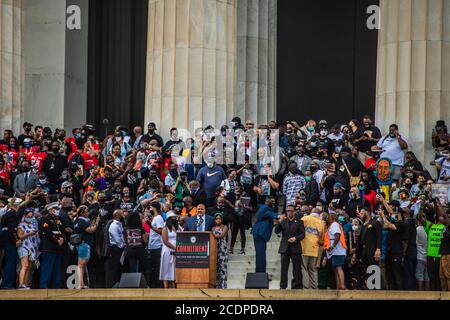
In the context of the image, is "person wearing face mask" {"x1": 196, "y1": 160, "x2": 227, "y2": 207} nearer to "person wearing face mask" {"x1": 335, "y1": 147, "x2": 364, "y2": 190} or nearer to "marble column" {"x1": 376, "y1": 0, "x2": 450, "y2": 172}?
"person wearing face mask" {"x1": 335, "y1": 147, "x2": 364, "y2": 190}

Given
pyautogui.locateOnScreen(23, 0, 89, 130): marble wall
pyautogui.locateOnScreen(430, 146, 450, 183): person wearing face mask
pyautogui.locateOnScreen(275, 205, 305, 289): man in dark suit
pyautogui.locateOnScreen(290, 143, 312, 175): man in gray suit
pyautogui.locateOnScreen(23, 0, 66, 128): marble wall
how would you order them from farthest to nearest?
pyautogui.locateOnScreen(23, 0, 66, 128): marble wall → pyautogui.locateOnScreen(23, 0, 89, 130): marble wall → pyautogui.locateOnScreen(290, 143, 312, 175): man in gray suit → pyautogui.locateOnScreen(430, 146, 450, 183): person wearing face mask → pyautogui.locateOnScreen(275, 205, 305, 289): man in dark suit

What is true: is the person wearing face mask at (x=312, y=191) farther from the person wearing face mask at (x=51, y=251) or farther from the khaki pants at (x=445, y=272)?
the person wearing face mask at (x=51, y=251)

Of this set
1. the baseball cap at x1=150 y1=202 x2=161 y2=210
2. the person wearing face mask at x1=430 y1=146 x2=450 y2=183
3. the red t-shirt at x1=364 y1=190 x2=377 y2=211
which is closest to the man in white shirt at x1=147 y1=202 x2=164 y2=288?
the baseball cap at x1=150 y1=202 x2=161 y2=210

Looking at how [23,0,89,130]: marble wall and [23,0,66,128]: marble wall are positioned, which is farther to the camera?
[23,0,66,128]: marble wall

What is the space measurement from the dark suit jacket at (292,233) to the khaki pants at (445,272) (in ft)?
10.4

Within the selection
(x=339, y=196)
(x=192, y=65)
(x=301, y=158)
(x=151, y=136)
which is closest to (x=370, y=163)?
(x=301, y=158)

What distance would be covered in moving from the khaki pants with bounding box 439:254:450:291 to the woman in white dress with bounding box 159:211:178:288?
604cm

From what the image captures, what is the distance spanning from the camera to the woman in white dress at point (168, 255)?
116ft

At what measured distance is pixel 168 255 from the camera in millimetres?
35312

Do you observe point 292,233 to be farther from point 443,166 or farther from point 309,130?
point 309,130

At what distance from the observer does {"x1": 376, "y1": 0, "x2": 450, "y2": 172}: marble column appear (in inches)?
1631

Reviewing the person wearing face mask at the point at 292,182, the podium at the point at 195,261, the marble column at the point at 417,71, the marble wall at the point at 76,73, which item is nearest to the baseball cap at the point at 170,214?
the podium at the point at 195,261
